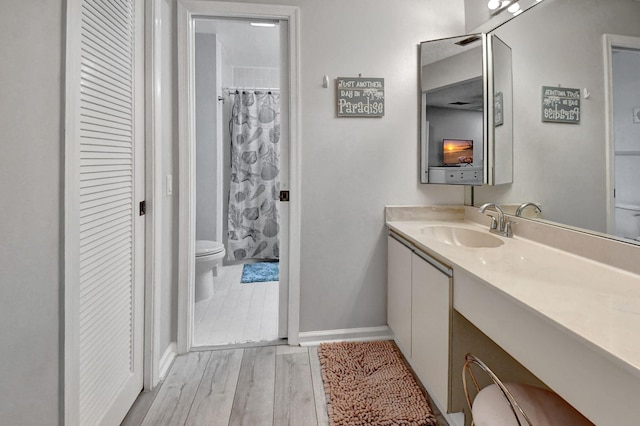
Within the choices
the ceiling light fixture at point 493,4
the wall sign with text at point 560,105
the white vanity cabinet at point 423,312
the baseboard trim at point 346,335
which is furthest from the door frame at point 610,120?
the baseboard trim at point 346,335

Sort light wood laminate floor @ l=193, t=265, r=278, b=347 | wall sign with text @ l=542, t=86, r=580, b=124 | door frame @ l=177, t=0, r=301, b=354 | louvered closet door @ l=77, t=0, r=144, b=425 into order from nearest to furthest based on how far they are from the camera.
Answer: louvered closet door @ l=77, t=0, r=144, b=425 → wall sign with text @ l=542, t=86, r=580, b=124 → door frame @ l=177, t=0, r=301, b=354 → light wood laminate floor @ l=193, t=265, r=278, b=347

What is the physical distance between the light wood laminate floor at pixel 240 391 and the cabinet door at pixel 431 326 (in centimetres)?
52

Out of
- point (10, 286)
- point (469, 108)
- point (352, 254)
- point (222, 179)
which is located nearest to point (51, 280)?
point (10, 286)

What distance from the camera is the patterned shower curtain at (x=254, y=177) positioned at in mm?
4113

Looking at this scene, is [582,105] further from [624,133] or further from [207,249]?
[207,249]

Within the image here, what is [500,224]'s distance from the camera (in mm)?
1860

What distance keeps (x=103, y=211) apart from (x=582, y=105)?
1.96m

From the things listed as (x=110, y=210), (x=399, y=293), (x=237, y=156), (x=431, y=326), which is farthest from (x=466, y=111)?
(x=237, y=156)

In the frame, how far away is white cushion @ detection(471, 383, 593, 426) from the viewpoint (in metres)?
0.91

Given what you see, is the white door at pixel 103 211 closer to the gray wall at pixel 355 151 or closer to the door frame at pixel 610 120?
the gray wall at pixel 355 151

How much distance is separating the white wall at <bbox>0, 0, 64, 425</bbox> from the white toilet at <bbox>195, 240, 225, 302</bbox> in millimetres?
1815

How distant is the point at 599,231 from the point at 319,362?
153cm

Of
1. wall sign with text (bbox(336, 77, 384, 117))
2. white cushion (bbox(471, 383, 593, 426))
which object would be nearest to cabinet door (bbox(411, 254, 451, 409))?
white cushion (bbox(471, 383, 593, 426))

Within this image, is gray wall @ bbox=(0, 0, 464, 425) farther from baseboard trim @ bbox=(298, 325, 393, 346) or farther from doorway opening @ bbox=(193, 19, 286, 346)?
doorway opening @ bbox=(193, 19, 286, 346)
